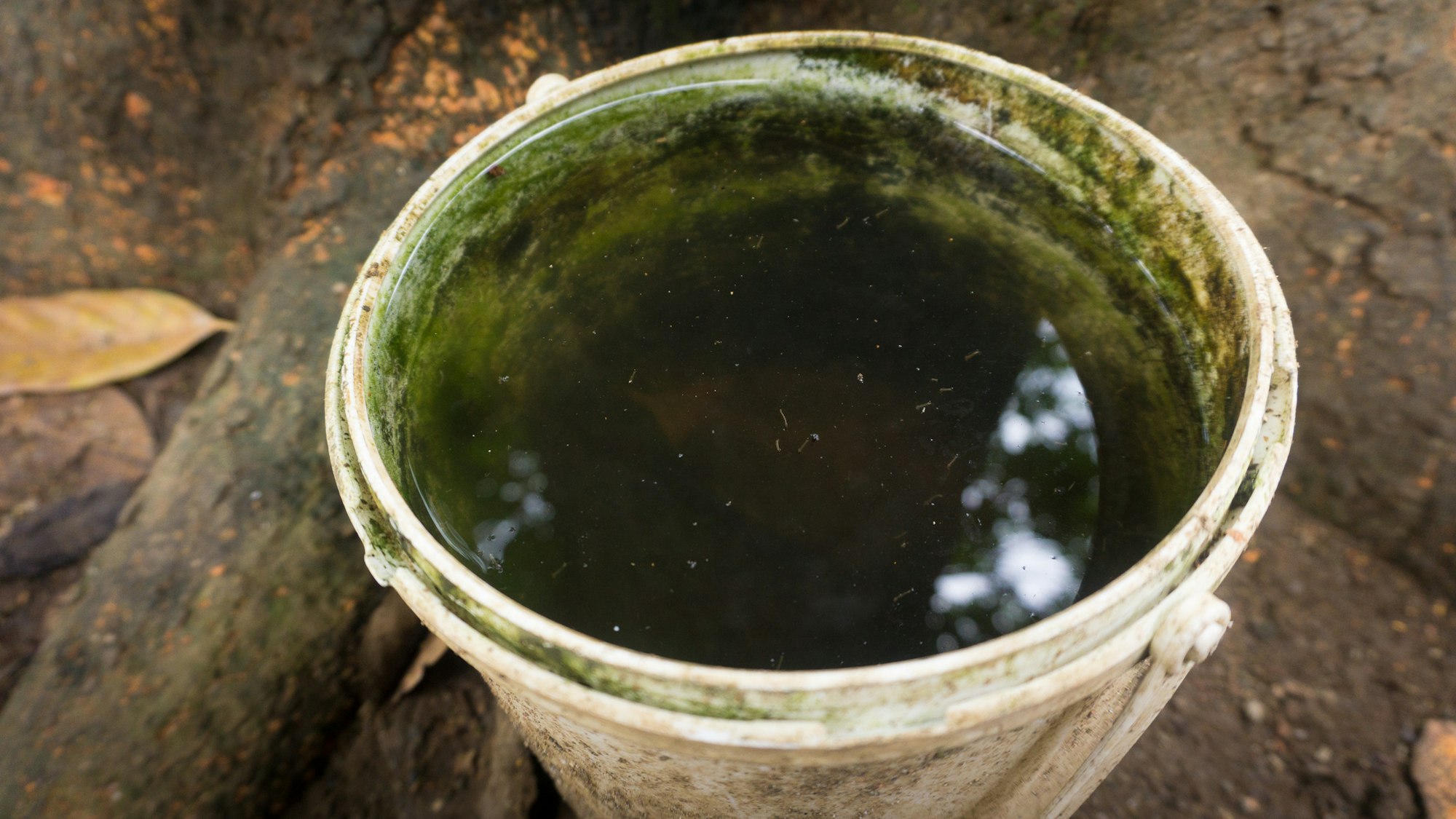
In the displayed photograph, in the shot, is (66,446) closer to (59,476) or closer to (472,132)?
(59,476)

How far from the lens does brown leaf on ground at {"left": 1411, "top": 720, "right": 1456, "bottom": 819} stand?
1.71 metres

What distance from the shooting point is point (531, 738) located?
143cm

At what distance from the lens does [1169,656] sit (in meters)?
0.86

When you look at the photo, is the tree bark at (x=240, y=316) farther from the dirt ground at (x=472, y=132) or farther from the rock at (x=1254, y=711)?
the rock at (x=1254, y=711)

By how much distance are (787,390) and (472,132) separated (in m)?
1.53

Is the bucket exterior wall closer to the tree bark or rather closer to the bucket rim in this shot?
the bucket rim

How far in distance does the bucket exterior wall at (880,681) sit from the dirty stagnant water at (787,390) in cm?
18

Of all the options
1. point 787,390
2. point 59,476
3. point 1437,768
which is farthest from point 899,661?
point 59,476

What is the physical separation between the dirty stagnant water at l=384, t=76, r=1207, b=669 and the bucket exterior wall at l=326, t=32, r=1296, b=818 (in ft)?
0.58

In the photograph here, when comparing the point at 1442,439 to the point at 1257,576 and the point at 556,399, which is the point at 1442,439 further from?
the point at 556,399

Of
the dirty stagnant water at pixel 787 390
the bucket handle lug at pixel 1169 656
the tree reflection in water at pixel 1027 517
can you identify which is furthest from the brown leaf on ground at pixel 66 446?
the bucket handle lug at pixel 1169 656

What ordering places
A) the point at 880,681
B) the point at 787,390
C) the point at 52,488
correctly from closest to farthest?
1. the point at 880,681
2. the point at 787,390
3. the point at 52,488

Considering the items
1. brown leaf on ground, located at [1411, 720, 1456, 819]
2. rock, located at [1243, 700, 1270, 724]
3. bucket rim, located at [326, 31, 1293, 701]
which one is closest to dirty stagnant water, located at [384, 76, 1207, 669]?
bucket rim, located at [326, 31, 1293, 701]

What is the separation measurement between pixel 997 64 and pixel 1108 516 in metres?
0.84
